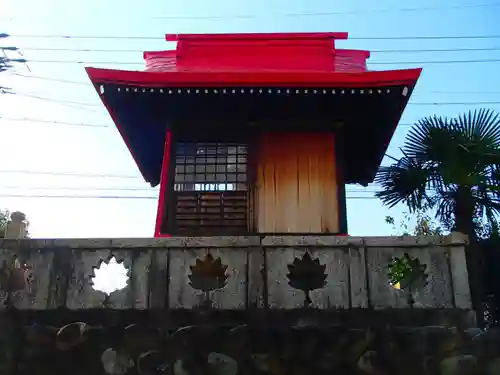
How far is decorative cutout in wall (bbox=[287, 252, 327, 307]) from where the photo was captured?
635cm

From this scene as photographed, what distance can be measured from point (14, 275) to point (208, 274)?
2.32 m

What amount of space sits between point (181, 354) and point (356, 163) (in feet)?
22.5

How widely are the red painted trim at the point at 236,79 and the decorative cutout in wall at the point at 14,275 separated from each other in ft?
10.8

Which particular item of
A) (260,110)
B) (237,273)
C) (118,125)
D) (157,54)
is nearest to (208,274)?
(237,273)

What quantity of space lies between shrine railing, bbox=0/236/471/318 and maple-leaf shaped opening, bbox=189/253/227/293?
0.01 m

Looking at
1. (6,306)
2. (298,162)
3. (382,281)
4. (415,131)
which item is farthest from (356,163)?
(6,306)

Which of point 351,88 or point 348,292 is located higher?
point 351,88

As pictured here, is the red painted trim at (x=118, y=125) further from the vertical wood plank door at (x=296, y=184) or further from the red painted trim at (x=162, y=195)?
the vertical wood plank door at (x=296, y=184)

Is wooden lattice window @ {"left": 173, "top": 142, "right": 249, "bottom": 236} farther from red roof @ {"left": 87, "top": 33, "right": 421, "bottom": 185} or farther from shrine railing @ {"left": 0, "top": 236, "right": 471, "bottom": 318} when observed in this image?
shrine railing @ {"left": 0, "top": 236, "right": 471, "bottom": 318}

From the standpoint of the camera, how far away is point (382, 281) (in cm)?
630

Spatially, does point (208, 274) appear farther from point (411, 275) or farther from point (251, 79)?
Answer: point (251, 79)

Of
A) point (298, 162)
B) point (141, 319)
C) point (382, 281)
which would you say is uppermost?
point (298, 162)

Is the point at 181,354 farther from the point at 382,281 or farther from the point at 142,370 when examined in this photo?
the point at 382,281

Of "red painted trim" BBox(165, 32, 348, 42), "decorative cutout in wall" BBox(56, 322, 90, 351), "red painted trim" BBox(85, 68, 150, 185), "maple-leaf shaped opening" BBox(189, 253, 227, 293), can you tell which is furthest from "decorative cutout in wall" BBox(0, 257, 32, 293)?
"red painted trim" BBox(165, 32, 348, 42)
